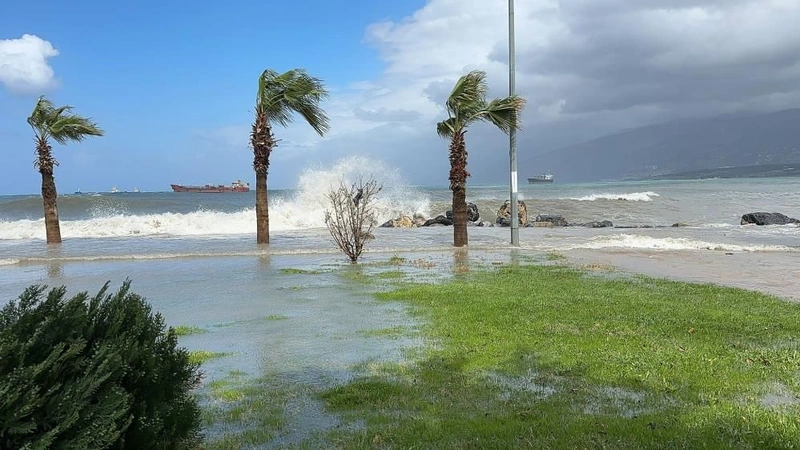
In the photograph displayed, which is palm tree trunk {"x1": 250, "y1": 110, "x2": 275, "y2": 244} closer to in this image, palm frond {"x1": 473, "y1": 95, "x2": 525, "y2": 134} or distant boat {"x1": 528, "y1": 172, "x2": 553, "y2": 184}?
palm frond {"x1": 473, "y1": 95, "x2": 525, "y2": 134}

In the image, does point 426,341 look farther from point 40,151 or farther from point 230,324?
point 40,151

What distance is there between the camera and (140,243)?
22.6m

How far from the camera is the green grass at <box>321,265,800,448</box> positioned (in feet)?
12.8

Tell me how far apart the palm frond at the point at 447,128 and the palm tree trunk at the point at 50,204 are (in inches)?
559

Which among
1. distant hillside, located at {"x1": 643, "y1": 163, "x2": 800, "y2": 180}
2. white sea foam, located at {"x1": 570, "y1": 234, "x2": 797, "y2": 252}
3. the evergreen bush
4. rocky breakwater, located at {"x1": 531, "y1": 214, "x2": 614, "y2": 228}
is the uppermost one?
distant hillside, located at {"x1": 643, "y1": 163, "x2": 800, "y2": 180}

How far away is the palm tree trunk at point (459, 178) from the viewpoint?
59.9 feet

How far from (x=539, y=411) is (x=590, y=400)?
525 millimetres

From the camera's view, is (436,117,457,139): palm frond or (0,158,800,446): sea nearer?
(0,158,800,446): sea

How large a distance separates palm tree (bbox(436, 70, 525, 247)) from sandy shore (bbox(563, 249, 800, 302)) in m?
Result: 4.25

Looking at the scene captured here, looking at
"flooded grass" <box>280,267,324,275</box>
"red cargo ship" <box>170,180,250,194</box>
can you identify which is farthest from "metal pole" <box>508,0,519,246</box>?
"red cargo ship" <box>170,180,250,194</box>

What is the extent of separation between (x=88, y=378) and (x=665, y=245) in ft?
64.2

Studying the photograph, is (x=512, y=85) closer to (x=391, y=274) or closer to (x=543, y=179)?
(x=391, y=274)

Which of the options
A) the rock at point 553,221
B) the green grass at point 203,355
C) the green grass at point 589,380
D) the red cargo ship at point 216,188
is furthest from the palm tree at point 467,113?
the red cargo ship at point 216,188

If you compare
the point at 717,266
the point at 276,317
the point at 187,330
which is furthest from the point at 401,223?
the point at 187,330
